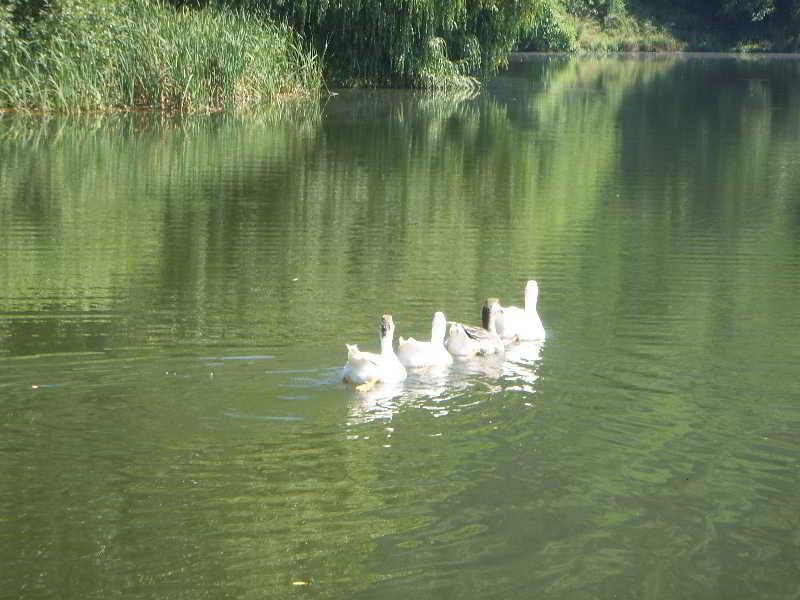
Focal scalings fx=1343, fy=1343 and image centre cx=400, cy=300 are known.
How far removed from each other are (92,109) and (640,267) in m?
17.5

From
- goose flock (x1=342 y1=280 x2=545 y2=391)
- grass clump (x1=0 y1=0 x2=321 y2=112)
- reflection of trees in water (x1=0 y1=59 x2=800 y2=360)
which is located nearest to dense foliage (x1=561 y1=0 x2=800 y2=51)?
reflection of trees in water (x1=0 y1=59 x2=800 y2=360)

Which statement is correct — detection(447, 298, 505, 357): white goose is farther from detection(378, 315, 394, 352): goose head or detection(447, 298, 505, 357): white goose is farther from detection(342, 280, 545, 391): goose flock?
detection(378, 315, 394, 352): goose head

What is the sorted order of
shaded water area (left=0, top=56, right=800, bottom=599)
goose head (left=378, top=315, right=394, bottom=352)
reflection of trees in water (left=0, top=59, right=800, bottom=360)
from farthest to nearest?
reflection of trees in water (left=0, top=59, right=800, bottom=360)
goose head (left=378, top=315, right=394, bottom=352)
shaded water area (left=0, top=56, right=800, bottom=599)

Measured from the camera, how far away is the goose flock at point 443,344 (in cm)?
880

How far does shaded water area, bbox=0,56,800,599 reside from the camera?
6578mm

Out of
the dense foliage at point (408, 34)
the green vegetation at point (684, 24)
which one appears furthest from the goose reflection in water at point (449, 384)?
the green vegetation at point (684, 24)

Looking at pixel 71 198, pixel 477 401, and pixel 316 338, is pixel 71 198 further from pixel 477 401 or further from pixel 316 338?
pixel 477 401

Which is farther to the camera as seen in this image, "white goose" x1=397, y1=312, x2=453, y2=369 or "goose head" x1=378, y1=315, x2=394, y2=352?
"white goose" x1=397, y1=312, x2=453, y2=369

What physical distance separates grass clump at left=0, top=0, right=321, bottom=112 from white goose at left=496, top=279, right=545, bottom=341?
59.7ft

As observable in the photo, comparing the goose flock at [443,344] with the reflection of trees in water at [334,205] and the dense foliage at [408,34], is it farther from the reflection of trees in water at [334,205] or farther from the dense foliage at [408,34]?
the dense foliage at [408,34]

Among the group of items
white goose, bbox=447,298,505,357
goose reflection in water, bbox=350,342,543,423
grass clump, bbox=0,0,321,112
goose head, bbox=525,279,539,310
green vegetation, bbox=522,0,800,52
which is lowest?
goose reflection in water, bbox=350,342,543,423

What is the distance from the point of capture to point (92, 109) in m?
28.2

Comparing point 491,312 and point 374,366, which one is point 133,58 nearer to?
point 491,312

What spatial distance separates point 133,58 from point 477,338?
19.9 metres
